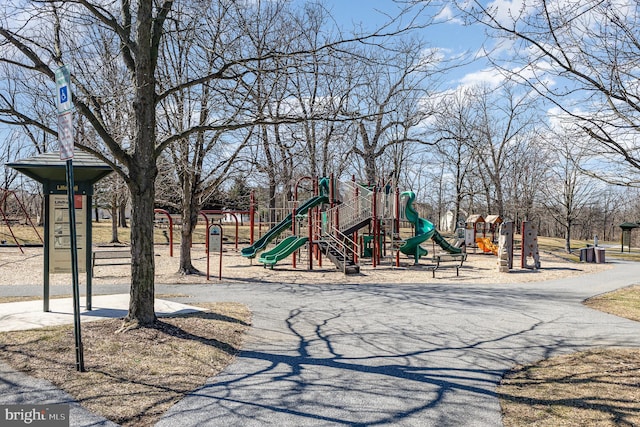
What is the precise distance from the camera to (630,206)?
66.4m

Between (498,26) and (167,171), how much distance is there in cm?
1166

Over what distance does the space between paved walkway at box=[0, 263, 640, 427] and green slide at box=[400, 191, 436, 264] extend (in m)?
Answer: 8.81

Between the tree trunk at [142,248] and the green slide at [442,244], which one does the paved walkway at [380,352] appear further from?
the green slide at [442,244]

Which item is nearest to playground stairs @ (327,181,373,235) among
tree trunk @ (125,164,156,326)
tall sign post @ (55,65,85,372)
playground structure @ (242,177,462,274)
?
playground structure @ (242,177,462,274)

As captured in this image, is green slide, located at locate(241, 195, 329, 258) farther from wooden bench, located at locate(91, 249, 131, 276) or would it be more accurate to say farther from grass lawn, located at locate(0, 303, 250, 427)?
grass lawn, located at locate(0, 303, 250, 427)

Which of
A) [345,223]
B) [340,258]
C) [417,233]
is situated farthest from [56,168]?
[417,233]

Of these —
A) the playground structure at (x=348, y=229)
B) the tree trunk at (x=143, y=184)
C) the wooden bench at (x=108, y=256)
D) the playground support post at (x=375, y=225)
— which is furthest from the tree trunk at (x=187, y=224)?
the tree trunk at (x=143, y=184)

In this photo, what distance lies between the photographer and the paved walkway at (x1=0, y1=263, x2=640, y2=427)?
4.52m

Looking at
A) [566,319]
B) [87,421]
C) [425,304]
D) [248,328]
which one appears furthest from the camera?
[425,304]

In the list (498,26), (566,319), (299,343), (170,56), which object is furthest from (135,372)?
(170,56)

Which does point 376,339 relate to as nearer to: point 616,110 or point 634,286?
point 616,110

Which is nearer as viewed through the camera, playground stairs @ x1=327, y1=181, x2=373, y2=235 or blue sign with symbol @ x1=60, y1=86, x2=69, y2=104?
blue sign with symbol @ x1=60, y1=86, x2=69, y2=104

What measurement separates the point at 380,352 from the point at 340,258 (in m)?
12.1

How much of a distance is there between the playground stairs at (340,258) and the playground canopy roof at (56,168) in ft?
32.2
